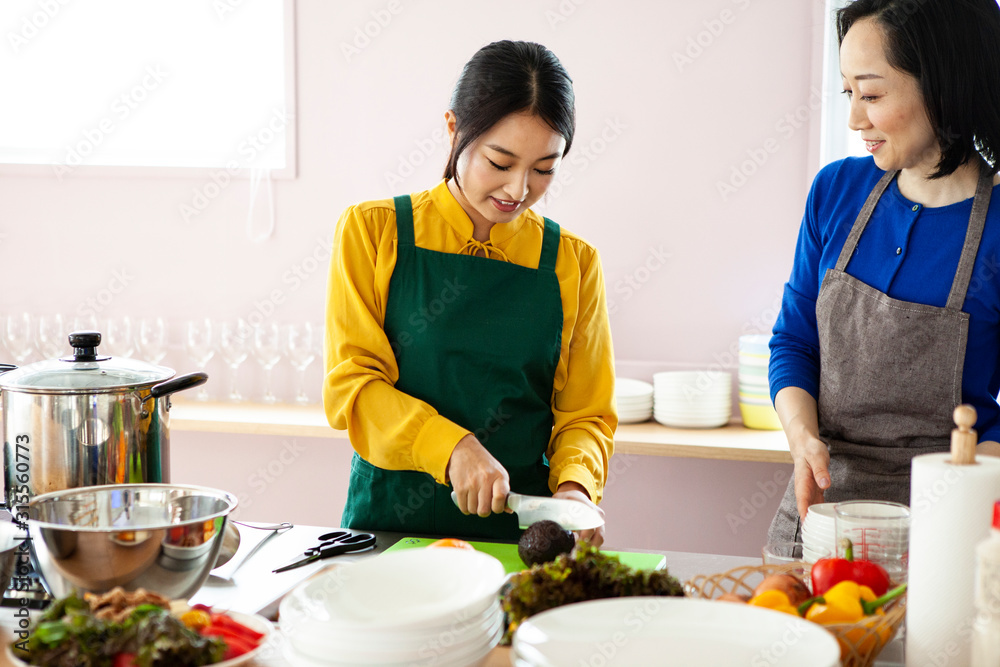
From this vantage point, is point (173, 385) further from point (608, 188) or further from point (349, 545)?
point (608, 188)

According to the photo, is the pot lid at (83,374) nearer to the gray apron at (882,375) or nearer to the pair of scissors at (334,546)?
the pair of scissors at (334,546)

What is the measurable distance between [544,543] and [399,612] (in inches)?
12.3

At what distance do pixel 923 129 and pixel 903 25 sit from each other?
6.9 inches

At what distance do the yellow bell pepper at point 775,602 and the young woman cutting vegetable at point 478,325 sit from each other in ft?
1.78

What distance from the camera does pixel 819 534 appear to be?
1211mm

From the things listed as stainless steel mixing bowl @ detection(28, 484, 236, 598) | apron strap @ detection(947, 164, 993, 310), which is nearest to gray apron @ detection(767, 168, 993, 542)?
apron strap @ detection(947, 164, 993, 310)

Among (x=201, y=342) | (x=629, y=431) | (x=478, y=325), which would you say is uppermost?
(x=478, y=325)

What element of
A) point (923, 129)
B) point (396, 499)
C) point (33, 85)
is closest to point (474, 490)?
point (396, 499)

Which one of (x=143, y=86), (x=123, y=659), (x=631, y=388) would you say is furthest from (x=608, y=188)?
(x=123, y=659)

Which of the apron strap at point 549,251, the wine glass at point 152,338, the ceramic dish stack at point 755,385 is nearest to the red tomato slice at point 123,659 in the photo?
the apron strap at point 549,251

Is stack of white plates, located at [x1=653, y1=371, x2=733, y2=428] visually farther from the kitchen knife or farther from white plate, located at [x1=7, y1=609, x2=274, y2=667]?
white plate, located at [x1=7, y1=609, x2=274, y2=667]

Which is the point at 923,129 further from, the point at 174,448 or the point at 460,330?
the point at 174,448

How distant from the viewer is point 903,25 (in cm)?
156

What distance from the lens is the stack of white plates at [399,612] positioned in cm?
87
